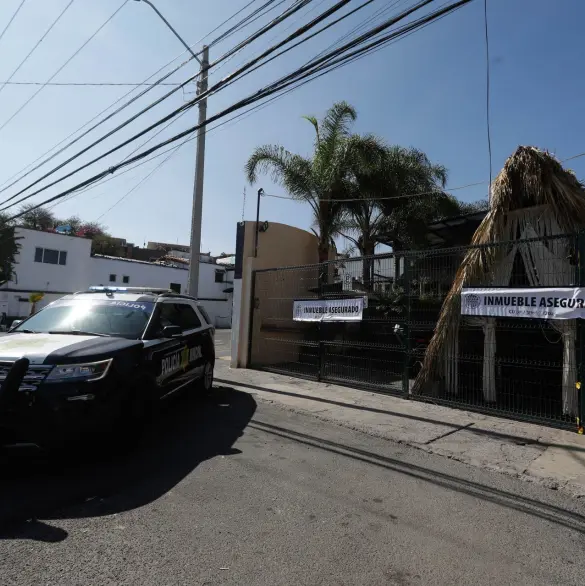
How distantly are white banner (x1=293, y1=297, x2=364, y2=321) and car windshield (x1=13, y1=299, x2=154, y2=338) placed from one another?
4.22m

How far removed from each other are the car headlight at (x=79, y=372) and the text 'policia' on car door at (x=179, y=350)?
0.98 metres

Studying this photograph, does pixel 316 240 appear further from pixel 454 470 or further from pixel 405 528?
pixel 405 528

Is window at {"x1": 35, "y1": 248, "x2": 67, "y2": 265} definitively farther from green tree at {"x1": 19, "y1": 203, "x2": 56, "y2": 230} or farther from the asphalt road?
the asphalt road

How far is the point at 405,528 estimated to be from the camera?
11.5 feet

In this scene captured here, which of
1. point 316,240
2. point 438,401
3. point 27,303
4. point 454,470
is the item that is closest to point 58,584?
point 454,470

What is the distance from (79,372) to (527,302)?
232 inches

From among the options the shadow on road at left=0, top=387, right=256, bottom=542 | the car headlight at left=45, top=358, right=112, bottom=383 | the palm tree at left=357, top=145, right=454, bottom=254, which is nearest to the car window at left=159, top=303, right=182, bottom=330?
the shadow on road at left=0, top=387, right=256, bottom=542

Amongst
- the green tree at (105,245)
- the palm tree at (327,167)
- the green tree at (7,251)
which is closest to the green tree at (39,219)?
the green tree at (105,245)

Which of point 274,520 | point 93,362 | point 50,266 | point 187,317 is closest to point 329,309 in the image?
point 187,317

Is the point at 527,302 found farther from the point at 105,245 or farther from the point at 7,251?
the point at 105,245

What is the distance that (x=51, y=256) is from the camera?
33.5 m

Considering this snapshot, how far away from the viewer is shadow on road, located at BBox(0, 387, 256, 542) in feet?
11.3

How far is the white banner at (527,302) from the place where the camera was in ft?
20.0

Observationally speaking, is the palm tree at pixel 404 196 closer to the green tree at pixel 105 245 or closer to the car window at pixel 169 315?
the car window at pixel 169 315
